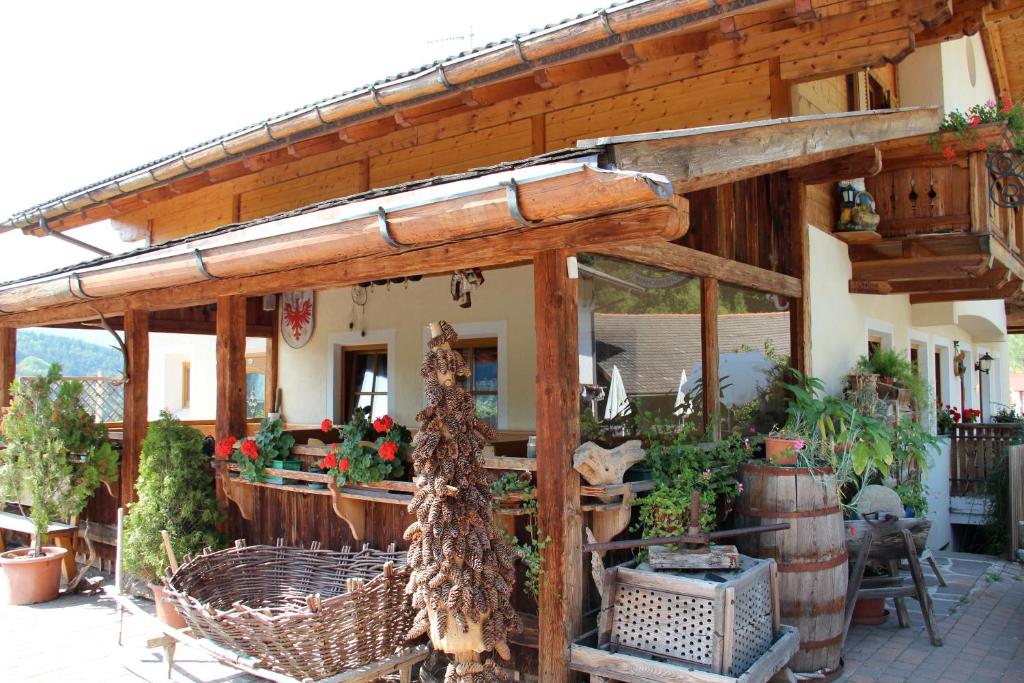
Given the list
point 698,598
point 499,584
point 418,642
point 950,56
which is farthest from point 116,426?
point 950,56

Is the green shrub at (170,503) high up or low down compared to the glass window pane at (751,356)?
down

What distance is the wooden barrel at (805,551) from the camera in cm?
449

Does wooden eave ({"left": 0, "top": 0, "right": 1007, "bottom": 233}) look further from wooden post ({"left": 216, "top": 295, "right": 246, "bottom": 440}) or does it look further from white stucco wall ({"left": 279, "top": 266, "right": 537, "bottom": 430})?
white stucco wall ({"left": 279, "top": 266, "right": 537, "bottom": 430})

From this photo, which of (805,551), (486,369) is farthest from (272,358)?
(805,551)

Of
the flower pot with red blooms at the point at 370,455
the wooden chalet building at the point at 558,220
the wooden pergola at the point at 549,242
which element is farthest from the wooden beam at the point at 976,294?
the flower pot with red blooms at the point at 370,455

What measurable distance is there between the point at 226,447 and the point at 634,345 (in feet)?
9.94

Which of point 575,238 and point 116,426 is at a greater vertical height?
point 575,238

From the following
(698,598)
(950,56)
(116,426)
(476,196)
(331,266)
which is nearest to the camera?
(476,196)

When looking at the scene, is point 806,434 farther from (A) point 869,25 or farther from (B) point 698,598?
(A) point 869,25

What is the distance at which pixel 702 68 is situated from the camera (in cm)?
573

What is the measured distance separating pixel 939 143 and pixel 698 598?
4.97 meters

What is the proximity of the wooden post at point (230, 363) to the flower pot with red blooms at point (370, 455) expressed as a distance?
127cm

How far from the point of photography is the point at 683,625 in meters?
3.79

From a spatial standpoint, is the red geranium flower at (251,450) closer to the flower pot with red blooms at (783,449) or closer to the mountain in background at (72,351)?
the flower pot with red blooms at (783,449)
